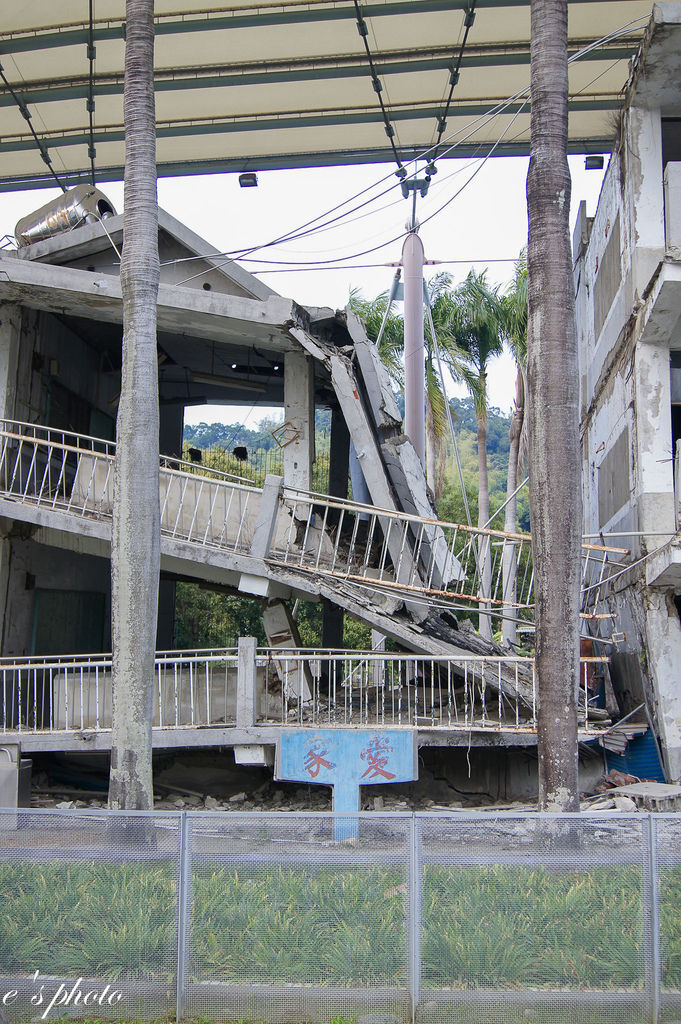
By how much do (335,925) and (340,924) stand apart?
0.03 metres

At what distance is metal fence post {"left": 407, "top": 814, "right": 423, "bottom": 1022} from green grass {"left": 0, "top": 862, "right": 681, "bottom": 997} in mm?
52

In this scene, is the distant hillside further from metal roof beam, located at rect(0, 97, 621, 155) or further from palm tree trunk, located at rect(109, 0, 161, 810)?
palm tree trunk, located at rect(109, 0, 161, 810)

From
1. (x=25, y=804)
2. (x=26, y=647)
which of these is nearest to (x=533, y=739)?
(x=25, y=804)

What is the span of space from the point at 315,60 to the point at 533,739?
14.3m

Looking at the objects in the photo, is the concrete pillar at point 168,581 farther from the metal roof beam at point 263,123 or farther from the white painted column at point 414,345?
the metal roof beam at point 263,123

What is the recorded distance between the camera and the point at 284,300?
1583 cm

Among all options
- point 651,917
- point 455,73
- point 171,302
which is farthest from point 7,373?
point 651,917

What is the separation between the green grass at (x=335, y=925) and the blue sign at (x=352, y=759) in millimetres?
5520

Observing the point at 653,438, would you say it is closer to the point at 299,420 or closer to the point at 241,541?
the point at 299,420

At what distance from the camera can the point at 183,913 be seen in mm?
6527

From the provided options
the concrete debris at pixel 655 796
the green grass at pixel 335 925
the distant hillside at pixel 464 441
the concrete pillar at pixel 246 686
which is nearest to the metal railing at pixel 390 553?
the concrete pillar at pixel 246 686

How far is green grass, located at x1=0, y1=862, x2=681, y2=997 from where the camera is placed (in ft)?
20.4

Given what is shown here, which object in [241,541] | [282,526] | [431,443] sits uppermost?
[431,443]

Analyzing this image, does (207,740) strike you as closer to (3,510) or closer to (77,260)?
(3,510)
